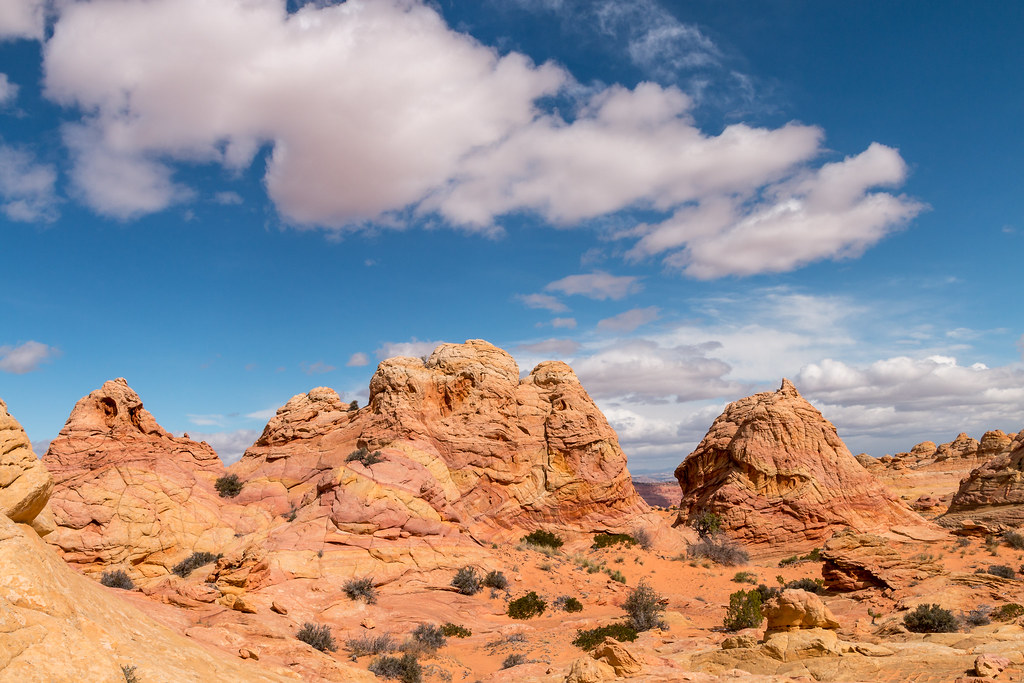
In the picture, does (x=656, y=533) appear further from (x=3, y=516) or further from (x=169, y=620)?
(x=3, y=516)

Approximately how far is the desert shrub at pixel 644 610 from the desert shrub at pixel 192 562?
1437cm

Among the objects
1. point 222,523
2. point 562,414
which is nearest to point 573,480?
point 562,414

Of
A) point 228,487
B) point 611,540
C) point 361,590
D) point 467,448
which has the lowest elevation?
point 611,540

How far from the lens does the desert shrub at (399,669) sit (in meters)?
13.9

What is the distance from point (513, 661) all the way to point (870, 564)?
14.5 meters

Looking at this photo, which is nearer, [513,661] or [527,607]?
[513,661]

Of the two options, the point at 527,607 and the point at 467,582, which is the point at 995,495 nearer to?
the point at 527,607

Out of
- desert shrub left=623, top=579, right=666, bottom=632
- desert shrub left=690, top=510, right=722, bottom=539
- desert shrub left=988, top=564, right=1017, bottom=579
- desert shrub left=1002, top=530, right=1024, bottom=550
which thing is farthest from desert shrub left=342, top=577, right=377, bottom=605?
desert shrub left=1002, top=530, right=1024, bottom=550

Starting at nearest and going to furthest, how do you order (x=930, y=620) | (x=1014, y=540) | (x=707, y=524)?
(x=930, y=620), (x=1014, y=540), (x=707, y=524)

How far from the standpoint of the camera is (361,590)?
2002 centimetres

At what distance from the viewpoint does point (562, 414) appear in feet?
118

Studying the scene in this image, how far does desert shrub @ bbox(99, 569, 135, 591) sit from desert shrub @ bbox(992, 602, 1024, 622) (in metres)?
25.4

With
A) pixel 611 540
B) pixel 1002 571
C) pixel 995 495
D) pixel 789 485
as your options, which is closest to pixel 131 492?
pixel 611 540

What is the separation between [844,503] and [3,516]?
121ft
